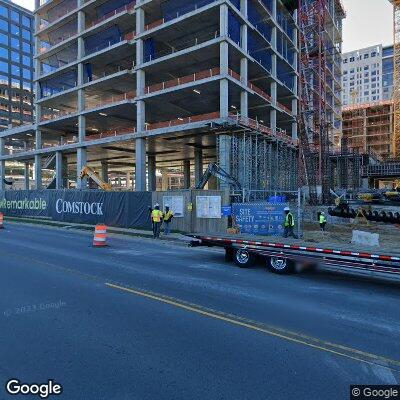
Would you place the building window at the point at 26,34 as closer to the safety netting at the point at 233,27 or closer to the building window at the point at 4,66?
the building window at the point at 4,66

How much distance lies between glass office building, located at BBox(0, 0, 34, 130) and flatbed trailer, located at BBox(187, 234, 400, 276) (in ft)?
302

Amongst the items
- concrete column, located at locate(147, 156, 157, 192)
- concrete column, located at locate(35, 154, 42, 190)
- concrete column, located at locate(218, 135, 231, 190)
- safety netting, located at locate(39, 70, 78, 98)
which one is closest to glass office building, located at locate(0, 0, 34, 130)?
safety netting, located at locate(39, 70, 78, 98)

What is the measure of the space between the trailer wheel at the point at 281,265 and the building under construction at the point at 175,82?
18.5 meters

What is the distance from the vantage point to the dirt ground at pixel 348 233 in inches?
694

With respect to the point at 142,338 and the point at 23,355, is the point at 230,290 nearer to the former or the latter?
the point at 142,338

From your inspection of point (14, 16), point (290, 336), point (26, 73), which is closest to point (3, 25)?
point (14, 16)

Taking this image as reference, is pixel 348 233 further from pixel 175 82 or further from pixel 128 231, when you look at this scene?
pixel 175 82

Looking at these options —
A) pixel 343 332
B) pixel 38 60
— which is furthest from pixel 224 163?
pixel 38 60

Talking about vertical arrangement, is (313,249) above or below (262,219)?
below

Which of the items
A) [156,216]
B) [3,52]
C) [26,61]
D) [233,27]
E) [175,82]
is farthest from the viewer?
[26,61]

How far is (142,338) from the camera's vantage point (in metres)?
5.38

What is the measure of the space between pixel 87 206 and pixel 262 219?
15502 millimetres

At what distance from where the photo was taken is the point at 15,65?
3679 inches

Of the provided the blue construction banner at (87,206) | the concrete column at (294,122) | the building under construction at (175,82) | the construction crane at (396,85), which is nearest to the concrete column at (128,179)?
the building under construction at (175,82)
